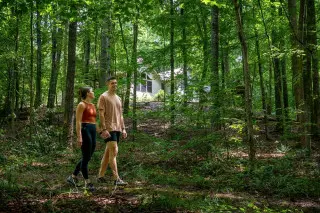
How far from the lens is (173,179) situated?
7738mm

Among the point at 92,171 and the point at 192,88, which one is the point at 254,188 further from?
the point at 92,171

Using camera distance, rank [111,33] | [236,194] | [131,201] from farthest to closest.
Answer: [111,33] < [236,194] < [131,201]

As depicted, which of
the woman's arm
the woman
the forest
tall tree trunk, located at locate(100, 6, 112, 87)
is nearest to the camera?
the forest

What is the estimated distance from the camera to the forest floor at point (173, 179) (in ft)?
16.6

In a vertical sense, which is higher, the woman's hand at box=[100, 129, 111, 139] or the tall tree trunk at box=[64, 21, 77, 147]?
the tall tree trunk at box=[64, 21, 77, 147]

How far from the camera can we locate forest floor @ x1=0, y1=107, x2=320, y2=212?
507cm

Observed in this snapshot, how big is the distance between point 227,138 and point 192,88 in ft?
5.96

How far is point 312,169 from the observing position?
8.47 meters

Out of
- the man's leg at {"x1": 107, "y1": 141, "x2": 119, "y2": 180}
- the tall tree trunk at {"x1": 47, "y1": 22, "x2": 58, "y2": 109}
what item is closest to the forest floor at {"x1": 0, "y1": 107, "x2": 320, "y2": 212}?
the man's leg at {"x1": 107, "y1": 141, "x2": 119, "y2": 180}

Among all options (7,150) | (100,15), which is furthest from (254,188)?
(7,150)

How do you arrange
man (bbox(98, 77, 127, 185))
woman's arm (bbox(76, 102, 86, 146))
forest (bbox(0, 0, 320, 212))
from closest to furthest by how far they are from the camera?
1. forest (bbox(0, 0, 320, 212))
2. woman's arm (bbox(76, 102, 86, 146))
3. man (bbox(98, 77, 127, 185))

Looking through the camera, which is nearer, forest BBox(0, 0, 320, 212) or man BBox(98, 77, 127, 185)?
forest BBox(0, 0, 320, 212)

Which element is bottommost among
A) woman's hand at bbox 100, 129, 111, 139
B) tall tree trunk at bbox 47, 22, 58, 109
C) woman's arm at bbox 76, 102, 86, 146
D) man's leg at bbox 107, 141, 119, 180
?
man's leg at bbox 107, 141, 119, 180

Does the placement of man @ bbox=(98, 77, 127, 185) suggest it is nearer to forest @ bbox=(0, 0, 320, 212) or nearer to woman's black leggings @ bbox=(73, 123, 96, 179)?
woman's black leggings @ bbox=(73, 123, 96, 179)
